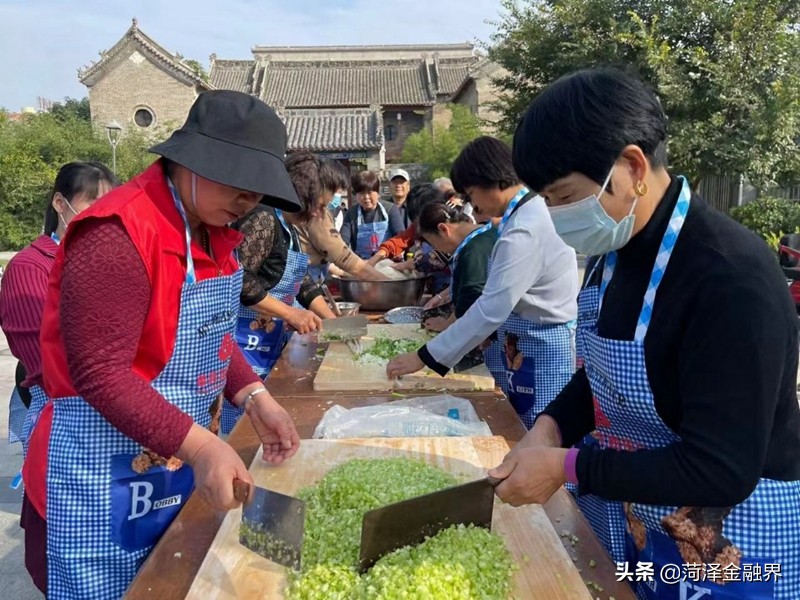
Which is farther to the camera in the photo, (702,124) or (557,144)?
(702,124)

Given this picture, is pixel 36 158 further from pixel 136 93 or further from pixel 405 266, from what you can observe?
pixel 405 266

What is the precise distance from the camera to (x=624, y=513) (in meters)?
1.56

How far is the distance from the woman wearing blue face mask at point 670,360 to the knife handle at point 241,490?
574 mm

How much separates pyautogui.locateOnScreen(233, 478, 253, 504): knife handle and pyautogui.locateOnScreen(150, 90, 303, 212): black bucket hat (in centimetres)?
67

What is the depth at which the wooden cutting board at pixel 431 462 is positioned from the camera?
1.33 metres

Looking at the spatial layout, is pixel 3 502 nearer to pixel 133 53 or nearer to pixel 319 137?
pixel 319 137

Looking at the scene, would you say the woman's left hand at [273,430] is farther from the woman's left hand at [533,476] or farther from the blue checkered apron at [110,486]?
the woman's left hand at [533,476]

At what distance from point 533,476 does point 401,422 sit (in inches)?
33.1

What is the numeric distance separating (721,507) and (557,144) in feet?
2.70

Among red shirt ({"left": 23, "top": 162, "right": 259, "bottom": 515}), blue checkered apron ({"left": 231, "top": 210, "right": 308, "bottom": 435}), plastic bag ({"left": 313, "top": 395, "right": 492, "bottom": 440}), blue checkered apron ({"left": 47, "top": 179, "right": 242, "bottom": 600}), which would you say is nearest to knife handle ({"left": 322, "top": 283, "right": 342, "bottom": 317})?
blue checkered apron ({"left": 231, "top": 210, "right": 308, "bottom": 435})

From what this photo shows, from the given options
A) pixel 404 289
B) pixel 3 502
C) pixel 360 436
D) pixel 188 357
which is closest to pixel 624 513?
pixel 360 436

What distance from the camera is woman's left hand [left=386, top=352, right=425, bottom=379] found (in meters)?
2.67

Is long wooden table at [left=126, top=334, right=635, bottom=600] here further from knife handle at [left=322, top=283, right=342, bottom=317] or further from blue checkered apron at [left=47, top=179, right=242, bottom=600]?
knife handle at [left=322, top=283, right=342, bottom=317]

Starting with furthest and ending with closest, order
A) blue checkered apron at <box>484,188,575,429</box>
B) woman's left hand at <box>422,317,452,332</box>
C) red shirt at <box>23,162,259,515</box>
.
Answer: woman's left hand at <box>422,317,452,332</box> < blue checkered apron at <box>484,188,575,429</box> < red shirt at <box>23,162,259,515</box>
